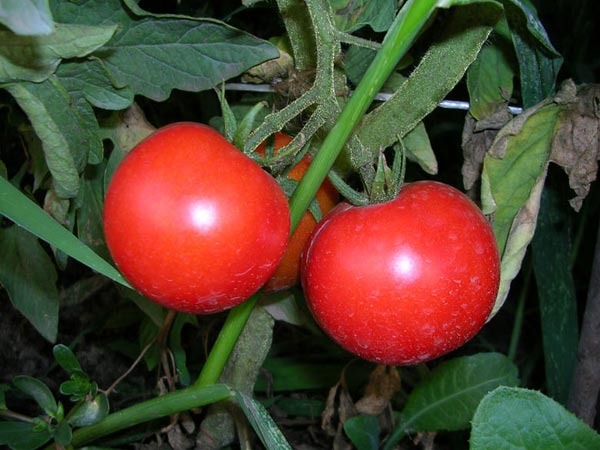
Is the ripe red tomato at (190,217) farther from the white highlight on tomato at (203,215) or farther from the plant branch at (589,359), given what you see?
the plant branch at (589,359)

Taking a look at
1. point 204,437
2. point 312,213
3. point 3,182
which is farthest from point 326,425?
point 3,182

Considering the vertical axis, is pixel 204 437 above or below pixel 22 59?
below

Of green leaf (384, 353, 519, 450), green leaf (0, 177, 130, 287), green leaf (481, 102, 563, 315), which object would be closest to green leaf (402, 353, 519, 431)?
green leaf (384, 353, 519, 450)

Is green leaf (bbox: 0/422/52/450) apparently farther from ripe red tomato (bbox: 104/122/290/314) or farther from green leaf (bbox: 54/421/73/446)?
ripe red tomato (bbox: 104/122/290/314)

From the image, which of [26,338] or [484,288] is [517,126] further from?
[26,338]

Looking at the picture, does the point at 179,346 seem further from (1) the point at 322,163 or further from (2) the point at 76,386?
(1) the point at 322,163

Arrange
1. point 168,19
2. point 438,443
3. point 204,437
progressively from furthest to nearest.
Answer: point 438,443
point 204,437
point 168,19

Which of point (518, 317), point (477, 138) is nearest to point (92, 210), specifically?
point (477, 138)
